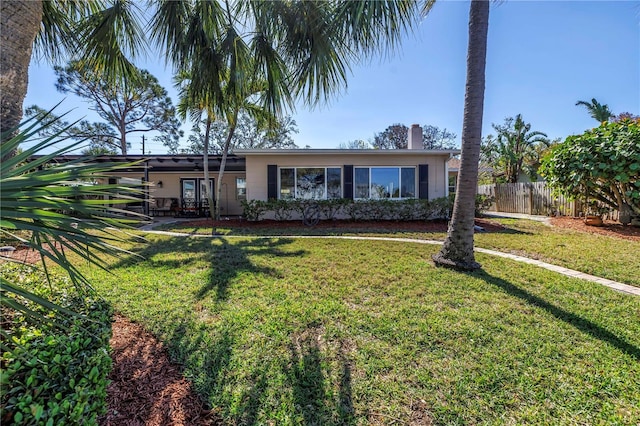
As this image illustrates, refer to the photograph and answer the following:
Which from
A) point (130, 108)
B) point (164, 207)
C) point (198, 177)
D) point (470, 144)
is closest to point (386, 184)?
point (470, 144)

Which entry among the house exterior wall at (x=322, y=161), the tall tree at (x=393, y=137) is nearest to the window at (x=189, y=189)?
the house exterior wall at (x=322, y=161)

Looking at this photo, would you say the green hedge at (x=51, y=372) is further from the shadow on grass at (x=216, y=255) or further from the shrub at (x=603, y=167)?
the shrub at (x=603, y=167)

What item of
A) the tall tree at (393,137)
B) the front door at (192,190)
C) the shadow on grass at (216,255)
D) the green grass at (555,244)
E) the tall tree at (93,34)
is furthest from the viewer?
the tall tree at (393,137)

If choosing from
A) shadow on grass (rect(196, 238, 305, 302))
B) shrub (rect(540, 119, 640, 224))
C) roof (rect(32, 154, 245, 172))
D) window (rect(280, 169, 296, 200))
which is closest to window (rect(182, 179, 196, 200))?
roof (rect(32, 154, 245, 172))

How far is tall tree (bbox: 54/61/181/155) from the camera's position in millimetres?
22544

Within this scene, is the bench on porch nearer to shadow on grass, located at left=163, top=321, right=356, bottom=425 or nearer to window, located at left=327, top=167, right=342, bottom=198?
window, located at left=327, top=167, right=342, bottom=198

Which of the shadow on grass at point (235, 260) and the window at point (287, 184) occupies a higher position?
the window at point (287, 184)

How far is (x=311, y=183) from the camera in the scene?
476 inches

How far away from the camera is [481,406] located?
215cm

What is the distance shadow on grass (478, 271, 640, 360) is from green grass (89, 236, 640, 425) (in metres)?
0.02

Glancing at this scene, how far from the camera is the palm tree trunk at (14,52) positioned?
2.69 m

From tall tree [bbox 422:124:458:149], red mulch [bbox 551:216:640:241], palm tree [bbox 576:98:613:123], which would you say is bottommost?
red mulch [bbox 551:216:640:241]

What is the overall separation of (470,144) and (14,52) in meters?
6.20

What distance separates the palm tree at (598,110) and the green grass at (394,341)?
63.5 ft
